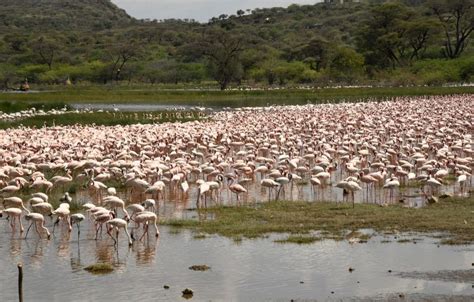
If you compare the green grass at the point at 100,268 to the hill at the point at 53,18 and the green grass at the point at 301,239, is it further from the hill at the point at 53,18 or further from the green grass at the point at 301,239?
the hill at the point at 53,18

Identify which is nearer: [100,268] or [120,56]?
[100,268]

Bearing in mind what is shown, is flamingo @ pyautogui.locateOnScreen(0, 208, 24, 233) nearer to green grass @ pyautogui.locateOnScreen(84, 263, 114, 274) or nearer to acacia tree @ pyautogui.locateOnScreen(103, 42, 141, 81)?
green grass @ pyautogui.locateOnScreen(84, 263, 114, 274)

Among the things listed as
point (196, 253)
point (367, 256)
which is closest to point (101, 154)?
point (196, 253)

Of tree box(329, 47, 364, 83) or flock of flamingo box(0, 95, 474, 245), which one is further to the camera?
tree box(329, 47, 364, 83)

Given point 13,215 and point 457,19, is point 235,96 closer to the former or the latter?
point 457,19

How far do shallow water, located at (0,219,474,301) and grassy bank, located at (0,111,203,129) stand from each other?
22.8 metres

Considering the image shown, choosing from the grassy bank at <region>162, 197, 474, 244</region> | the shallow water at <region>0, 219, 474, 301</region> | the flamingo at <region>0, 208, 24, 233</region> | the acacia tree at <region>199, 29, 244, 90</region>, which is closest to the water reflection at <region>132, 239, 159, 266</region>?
the shallow water at <region>0, 219, 474, 301</region>

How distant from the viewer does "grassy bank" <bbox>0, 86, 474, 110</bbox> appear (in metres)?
58.2

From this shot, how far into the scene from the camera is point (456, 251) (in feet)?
44.8

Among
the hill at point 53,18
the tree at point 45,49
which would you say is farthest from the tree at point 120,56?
the hill at point 53,18

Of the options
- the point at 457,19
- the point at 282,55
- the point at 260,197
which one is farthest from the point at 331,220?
the point at 282,55

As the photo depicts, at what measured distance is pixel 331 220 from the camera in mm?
16156

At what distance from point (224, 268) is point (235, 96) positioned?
51.3 metres

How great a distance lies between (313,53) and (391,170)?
68.0 m
